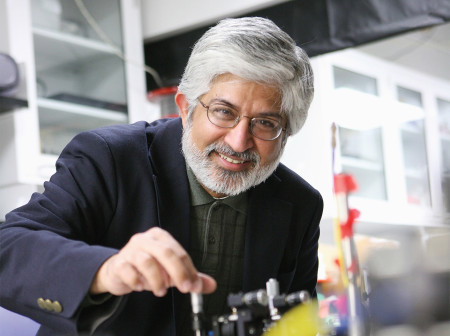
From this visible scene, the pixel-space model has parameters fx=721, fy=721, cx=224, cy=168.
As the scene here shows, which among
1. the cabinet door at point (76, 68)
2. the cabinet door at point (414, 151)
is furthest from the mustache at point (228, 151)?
the cabinet door at point (414, 151)

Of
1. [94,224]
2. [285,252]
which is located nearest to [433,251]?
[285,252]

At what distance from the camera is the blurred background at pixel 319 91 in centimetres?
344

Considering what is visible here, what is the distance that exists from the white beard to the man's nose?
18mm

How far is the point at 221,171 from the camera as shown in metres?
1.47

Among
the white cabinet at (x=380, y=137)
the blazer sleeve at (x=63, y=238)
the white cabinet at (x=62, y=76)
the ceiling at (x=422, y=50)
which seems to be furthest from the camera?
the ceiling at (x=422, y=50)

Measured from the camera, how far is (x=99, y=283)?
1047 mm

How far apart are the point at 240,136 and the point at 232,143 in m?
0.02

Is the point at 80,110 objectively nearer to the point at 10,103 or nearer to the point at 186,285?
the point at 10,103

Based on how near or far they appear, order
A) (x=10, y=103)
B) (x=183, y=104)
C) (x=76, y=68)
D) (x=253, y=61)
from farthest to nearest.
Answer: (x=76, y=68) → (x=10, y=103) → (x=183, y=104) → (x=253, y=61)

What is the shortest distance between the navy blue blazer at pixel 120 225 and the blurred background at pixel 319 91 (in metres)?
1.32

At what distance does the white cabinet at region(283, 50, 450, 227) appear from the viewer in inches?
151

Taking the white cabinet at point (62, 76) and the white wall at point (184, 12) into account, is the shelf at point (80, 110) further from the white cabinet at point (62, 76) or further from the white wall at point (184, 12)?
the white wall at point (184, 12)

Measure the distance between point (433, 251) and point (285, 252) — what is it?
2.91 metres

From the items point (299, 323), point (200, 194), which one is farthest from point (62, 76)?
point (299, 323)
